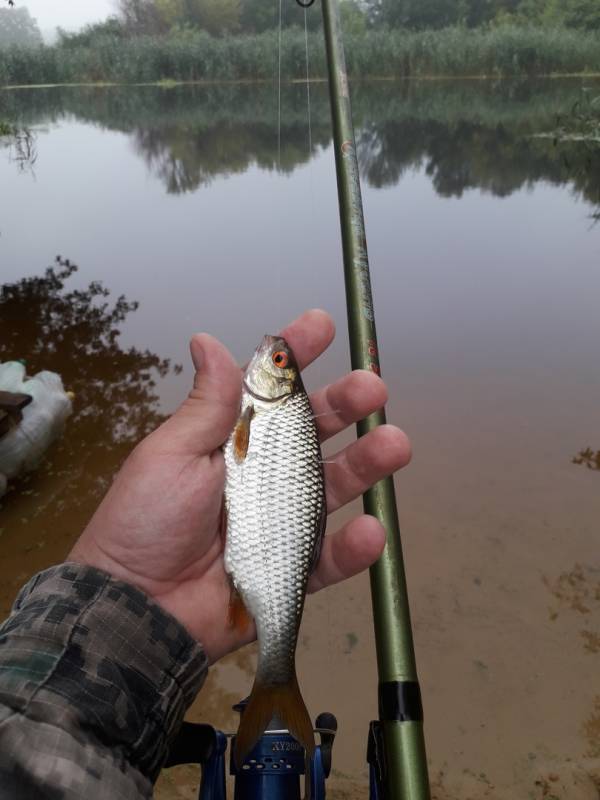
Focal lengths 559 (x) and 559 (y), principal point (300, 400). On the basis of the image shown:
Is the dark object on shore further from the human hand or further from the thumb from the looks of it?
the thumb

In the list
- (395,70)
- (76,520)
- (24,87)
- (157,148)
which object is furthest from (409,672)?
(24,87)

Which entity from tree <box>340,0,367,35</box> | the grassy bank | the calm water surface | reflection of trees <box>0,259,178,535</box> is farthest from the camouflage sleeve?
tree <box>340,0,367,35</box>

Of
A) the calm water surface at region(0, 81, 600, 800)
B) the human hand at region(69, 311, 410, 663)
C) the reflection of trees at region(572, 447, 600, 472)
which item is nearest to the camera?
the human hand at region(69, 311, 410, 663)

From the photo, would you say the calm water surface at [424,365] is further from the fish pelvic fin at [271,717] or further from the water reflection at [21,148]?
the fish pelvic fin at [271,717]

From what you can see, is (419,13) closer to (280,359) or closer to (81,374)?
(81,374)

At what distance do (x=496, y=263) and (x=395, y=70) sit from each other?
968 inches

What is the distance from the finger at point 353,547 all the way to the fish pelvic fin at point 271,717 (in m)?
0.41

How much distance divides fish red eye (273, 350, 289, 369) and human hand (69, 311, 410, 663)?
13 centimetres

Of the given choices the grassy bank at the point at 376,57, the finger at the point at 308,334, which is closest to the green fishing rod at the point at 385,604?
the finger at the point at 308,334

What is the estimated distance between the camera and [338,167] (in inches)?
105

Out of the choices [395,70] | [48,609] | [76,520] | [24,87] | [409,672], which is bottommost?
[76,520]

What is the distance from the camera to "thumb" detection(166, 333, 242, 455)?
1691 mm

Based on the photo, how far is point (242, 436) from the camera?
1707 millimetres

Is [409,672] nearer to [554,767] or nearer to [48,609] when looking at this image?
[48,609]
